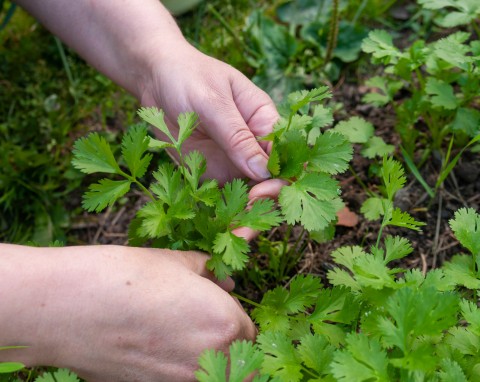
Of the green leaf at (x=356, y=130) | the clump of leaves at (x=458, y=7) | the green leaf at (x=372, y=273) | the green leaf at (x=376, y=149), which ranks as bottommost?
the green leaf at (x=376, y=149)

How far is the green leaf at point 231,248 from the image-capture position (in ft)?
4.17

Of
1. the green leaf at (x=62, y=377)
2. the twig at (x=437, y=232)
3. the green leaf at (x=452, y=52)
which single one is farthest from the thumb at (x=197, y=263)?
the green leaf at (x=452, y=52)

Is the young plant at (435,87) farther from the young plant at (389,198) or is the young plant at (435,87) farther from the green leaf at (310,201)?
the green leaf at (310,201)

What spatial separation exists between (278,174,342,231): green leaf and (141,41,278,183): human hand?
0.14 metres

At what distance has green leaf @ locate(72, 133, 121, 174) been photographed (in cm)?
137

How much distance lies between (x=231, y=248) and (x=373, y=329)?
0.40 meters

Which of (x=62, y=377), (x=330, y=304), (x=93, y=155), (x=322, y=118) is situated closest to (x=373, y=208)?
(x=322, y=118)

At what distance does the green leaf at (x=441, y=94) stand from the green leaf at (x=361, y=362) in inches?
40.5

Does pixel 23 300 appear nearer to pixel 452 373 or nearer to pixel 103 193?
pixel 103 193

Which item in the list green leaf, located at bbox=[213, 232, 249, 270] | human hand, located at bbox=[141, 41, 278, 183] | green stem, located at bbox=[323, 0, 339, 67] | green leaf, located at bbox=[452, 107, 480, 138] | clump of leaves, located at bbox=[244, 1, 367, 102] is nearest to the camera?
green leaf, located at bbox=[213, 232, 249, 270]

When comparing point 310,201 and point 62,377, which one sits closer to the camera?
point 62,377

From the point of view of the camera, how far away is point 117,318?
3.82 feet

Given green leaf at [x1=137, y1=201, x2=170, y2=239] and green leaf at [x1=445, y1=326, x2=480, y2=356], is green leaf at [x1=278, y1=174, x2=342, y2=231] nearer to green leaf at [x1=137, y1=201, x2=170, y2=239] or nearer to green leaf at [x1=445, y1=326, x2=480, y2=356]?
green leaf at [x1=137, y1=201, x2=170, y2=239]

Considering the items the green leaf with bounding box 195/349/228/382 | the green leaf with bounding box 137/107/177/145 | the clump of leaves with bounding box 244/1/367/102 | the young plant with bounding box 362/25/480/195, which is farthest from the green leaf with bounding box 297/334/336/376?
the clump of leaves with bounding box 244/1/367/102
